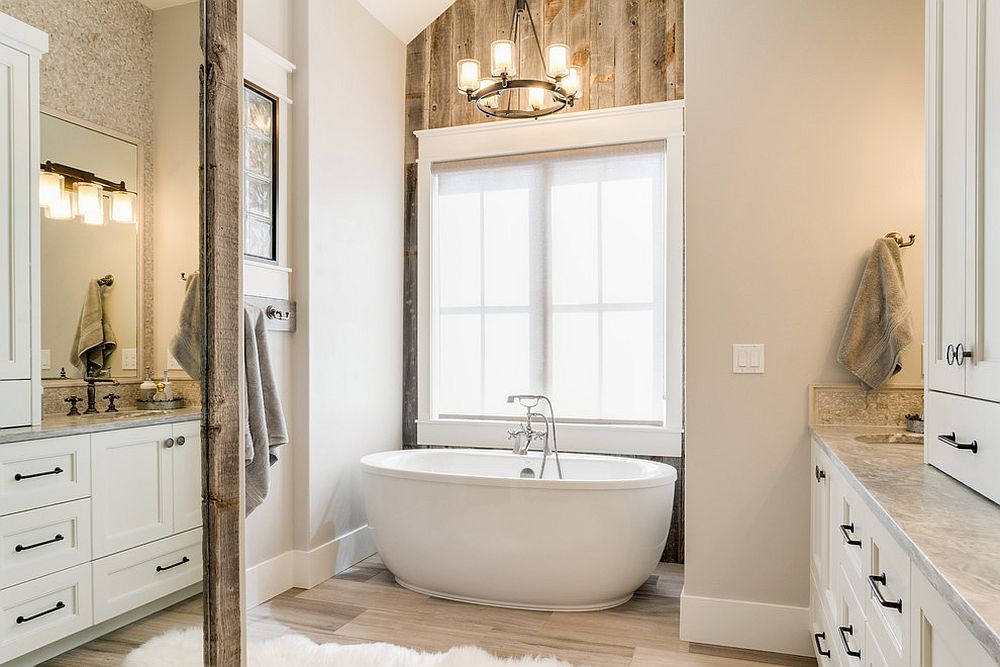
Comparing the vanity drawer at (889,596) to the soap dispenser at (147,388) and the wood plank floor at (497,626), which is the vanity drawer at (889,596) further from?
the wood plank floor at (497,626)

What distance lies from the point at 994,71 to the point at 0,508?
1778 millimetres

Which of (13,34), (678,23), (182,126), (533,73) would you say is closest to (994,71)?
(182,126)

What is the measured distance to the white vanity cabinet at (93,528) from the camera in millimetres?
1149

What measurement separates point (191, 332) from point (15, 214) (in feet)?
1.37

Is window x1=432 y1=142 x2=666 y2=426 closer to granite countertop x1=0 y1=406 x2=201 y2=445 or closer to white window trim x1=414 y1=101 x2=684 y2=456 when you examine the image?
white window trim x1=414 y1=101 x2=684 y2=456

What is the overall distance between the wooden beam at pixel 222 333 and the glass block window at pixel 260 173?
183cm

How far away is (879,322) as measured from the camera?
2.71 metres

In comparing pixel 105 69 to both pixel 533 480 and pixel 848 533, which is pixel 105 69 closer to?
pixel 848 533

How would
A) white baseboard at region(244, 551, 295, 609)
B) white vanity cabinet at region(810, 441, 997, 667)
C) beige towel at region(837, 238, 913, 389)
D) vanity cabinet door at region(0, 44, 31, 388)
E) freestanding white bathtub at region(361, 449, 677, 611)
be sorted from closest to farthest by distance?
white vanity cabinet at region(810, 441, 997, 667)
vanity cabinet door at region(0, 44, 31, 388)
beige towel at region(837, 238, 913, 389)
freestanding white bathtub at region(361, 449, 677, 611)
white baseboard at region(244, 551, 295, 609)

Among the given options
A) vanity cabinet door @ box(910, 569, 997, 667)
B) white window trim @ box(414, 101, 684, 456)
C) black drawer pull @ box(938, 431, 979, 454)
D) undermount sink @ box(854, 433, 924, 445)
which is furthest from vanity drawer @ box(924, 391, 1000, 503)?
white window trim @ box(414, 101, 684, 456)

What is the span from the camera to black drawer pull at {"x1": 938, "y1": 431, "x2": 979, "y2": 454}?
1473mm

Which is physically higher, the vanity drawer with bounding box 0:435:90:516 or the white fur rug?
the vanity drawer with bounding box 0:435:90:516

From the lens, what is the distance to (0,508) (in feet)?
3.67

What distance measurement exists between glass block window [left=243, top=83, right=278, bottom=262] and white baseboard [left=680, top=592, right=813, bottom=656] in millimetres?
2385
